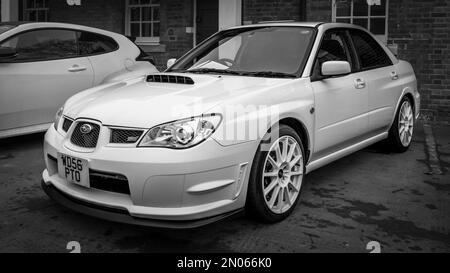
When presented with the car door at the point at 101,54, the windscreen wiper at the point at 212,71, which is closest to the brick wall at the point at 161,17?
the car door at the point at 101,54

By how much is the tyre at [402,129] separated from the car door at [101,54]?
3587 mm

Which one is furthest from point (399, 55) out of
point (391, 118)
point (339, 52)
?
point (339, 52)

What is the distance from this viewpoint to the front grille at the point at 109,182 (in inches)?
116

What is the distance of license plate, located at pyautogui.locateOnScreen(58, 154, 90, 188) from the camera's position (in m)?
3.05

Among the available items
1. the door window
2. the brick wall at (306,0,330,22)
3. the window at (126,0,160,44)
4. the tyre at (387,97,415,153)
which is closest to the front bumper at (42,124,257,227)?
the tyre at (387,97,415,153)

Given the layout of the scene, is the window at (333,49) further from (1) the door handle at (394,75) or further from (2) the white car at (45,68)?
(2) the white car at (45,68)

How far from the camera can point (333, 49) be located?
14.8 feet

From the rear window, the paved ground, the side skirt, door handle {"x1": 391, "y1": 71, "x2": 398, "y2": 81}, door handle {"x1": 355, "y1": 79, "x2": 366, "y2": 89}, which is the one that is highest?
the rear window

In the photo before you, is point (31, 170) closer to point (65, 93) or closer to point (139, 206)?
point (65, 93)

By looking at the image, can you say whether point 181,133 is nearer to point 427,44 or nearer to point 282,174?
point 282,174

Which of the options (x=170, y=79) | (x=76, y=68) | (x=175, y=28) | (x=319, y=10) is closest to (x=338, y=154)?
(x=170, y=79)

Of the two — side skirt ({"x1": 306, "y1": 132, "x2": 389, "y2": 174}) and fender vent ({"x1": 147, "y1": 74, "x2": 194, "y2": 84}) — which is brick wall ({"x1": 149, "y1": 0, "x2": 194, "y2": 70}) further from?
fender vent ({"x1": 147, "y1": 74, "x2": 194, "y2": 84})

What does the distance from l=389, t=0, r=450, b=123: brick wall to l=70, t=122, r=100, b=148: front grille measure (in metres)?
6.57

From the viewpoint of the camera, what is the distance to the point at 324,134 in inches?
159
